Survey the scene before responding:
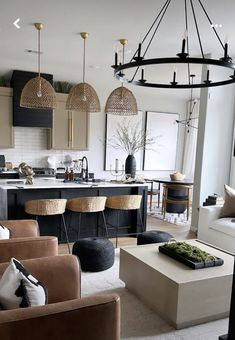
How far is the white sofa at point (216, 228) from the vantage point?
163 inches

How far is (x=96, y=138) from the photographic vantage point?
750 centimetres

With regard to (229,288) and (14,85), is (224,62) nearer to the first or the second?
(229,288)

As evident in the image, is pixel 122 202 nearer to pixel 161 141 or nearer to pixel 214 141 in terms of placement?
pixel 214 141

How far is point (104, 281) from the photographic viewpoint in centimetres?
336

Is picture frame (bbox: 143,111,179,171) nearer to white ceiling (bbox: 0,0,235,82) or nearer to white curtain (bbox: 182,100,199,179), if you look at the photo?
white curtain (bbox: 182,100,199,179)

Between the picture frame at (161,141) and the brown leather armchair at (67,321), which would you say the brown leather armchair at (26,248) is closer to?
the brown leather armchair at (67,321)

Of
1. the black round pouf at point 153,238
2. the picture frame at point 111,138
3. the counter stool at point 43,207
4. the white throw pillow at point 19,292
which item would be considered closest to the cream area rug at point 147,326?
the black round pouf at point 153,238

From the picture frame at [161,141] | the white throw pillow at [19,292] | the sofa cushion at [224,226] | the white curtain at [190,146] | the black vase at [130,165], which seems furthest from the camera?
the white curtain at [190,146]

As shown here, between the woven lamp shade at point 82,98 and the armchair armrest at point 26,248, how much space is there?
2.35 m

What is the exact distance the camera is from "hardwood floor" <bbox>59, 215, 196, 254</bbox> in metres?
4.69

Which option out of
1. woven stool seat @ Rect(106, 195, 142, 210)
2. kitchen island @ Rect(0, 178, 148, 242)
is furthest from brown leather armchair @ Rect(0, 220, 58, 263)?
woven stool seat @ Rect(106, 195, 142, 210)

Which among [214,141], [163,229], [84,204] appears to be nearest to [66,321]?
[84,204]

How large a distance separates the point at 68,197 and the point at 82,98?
1.41 meters

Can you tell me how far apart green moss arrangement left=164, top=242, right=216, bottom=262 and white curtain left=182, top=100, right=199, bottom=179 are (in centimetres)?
544
